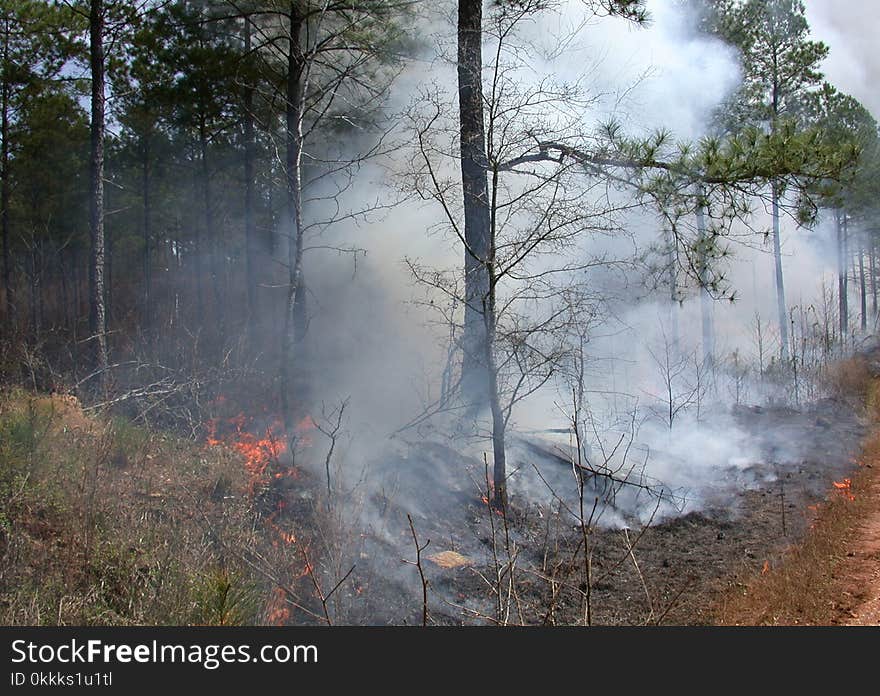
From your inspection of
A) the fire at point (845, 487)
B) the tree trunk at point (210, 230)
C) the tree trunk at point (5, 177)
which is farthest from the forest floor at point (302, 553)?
the tree trunk at point (5, 177)

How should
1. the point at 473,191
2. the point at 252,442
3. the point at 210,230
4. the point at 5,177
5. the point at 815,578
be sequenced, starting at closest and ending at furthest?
the point at 815,578
the point at 252,442
the point at 473,191
the point at 5,177
the point at 210,230

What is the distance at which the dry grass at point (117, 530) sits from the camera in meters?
4.20

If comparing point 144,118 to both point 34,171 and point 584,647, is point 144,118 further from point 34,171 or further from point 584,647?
point 584,647

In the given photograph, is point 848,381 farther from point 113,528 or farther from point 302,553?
point 113,528

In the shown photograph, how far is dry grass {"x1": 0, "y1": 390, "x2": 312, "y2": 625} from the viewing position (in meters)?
4.20

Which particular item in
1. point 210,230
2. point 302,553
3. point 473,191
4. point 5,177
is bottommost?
point 302,553

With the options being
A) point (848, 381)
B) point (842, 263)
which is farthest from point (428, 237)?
point (842, 263)

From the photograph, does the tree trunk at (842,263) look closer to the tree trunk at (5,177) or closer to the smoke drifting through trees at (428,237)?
the smoke drifting through trees at (428,237)

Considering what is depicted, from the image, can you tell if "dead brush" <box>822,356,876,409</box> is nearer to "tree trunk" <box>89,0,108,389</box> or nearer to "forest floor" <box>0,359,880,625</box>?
"forest floor" <box>0,359,880,625</box>

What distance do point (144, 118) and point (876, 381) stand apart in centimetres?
2032

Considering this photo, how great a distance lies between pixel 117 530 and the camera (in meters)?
5.22

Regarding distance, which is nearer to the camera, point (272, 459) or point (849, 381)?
point (272, 459)

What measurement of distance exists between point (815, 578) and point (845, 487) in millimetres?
3458

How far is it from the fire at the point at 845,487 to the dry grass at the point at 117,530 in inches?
274
